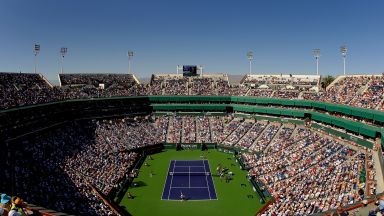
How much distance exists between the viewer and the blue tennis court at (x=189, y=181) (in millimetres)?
39281

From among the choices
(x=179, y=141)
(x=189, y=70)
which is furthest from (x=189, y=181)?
(x=189, y=70)

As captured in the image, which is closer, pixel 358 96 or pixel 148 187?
pixel 148 187

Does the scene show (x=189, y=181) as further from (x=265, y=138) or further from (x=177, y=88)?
(x=177, y=88)

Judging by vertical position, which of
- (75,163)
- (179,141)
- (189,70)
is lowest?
(179,141)

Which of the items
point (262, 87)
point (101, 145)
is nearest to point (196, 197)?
point (101, 145)

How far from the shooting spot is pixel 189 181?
44.3 meters

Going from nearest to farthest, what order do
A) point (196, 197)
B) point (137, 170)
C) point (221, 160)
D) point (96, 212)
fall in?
point (96, 212) < point (196, 197) < point (137, 170) < point (221, 160)

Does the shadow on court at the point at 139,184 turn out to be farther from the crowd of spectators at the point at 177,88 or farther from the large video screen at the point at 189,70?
the large video screen at the point at 189,70

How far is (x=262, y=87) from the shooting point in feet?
238

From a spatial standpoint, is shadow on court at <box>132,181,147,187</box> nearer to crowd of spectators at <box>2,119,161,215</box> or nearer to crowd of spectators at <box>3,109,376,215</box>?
crowd of spectators at <box>2,119,161,215</box>

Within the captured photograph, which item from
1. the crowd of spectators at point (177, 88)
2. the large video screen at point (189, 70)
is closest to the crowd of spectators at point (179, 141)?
the crowd of spectators at point (177, 88)

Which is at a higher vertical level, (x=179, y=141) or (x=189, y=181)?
(x=179, y=141)

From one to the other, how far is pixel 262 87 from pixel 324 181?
1604 inches

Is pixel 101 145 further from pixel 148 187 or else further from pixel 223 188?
pixel 223 188
